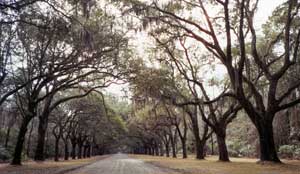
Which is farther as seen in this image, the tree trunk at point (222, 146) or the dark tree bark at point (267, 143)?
the tree trunk at point (222, 146)

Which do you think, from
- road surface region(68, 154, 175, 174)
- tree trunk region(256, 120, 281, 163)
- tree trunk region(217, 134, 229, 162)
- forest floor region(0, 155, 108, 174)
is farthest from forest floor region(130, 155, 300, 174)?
forest floor region(0, 155, 108, 174)

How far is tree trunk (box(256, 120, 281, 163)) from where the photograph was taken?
24.4 m

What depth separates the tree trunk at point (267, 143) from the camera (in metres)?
24.4

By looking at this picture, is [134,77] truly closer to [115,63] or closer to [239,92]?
[115,63]

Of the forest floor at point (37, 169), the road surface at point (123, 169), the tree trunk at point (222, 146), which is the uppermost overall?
the tree trunk at point (222, 146)

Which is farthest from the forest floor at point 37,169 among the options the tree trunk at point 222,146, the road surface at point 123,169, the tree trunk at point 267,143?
the tree trunk at point 222,146

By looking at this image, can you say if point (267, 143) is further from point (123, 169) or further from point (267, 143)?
point (123, 169)

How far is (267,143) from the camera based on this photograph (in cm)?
2436

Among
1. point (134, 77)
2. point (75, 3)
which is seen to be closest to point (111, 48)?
point (134, 77)

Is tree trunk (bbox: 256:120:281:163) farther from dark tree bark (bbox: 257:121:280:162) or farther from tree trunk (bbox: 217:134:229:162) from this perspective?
tree trunk (bbox: 217:134:229:162)

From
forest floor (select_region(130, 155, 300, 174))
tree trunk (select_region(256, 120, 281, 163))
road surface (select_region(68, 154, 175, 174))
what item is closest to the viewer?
forest floor (select_region(130, 155, 300, 174))

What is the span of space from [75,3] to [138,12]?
5457mm

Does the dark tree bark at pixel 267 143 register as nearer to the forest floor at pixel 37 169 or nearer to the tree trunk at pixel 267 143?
the tree trunk at pixel 267 143

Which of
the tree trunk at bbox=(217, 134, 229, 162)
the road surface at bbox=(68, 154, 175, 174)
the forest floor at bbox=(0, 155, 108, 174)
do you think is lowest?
the road surface at bbox=(68, 154, 175, 174)
